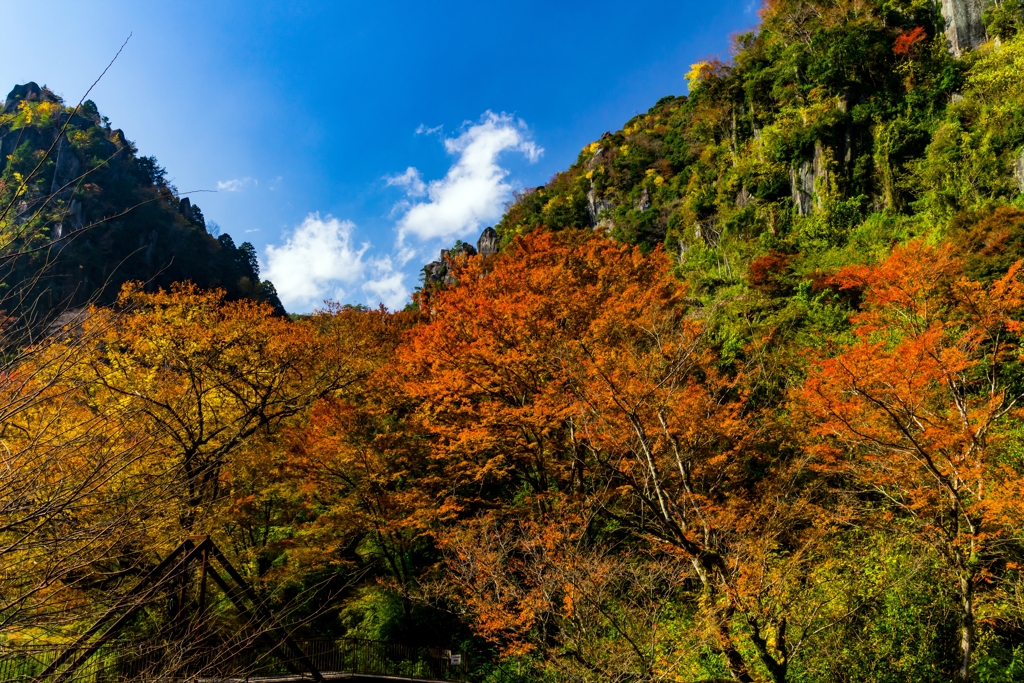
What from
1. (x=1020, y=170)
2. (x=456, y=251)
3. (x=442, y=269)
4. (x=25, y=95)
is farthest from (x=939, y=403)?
(x=25, y=95)

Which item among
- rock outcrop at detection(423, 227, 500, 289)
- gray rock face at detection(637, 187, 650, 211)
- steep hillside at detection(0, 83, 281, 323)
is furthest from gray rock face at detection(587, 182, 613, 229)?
steep hillside at detection(0, 83, 281, 323)

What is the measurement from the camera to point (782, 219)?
2612 cm

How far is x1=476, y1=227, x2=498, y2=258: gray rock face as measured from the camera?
44.0 metres

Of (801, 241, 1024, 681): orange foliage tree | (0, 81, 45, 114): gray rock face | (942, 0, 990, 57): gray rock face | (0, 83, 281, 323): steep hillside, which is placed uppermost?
(0, 81, 45, 114): gray rock face

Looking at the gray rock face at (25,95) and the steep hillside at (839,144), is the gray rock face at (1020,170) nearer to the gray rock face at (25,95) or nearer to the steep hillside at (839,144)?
the steep hillside at (839,144)

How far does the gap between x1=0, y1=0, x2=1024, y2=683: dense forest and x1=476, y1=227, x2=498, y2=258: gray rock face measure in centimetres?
1780

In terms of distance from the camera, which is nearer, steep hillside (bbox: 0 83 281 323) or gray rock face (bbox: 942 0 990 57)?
gray rock face (bbox: 942 0 990 57)

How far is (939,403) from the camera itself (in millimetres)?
11820

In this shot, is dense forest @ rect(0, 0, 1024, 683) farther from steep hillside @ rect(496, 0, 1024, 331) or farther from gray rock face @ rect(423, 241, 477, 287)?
gray rock face @ rect(423, 241, 477, 287)

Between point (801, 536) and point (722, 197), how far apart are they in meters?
22.5

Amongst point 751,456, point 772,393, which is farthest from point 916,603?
point 772,393

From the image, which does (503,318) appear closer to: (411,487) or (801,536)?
(411,487)

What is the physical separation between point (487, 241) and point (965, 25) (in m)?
31.6

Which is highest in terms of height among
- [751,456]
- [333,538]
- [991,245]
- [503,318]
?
[503,318]
